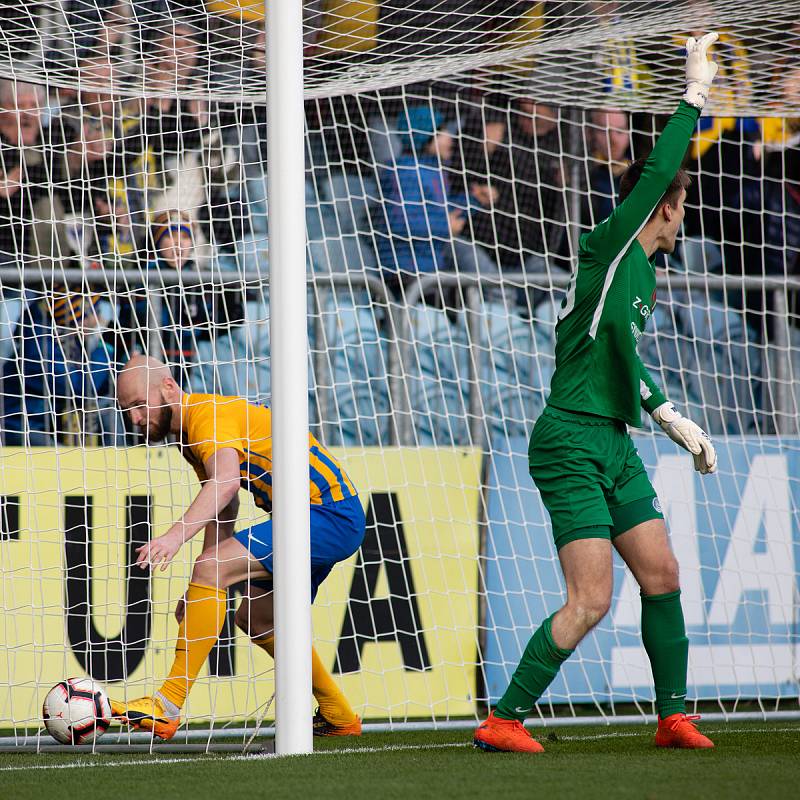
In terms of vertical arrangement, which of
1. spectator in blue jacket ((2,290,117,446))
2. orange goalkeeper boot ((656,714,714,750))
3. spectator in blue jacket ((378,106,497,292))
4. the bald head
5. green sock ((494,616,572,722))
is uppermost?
spectator in blue jacket ((378,106,497,292))

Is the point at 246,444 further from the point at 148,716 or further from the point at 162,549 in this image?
the point at 148,716

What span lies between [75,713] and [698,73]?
9.13 feet

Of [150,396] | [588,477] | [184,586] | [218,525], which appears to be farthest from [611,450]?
[184,586]

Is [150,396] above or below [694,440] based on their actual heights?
above

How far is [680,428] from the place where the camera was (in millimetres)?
3602

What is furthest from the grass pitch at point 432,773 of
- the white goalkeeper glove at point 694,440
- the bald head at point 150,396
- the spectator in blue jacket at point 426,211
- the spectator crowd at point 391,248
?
the spectator in blue jacket at point 426,211

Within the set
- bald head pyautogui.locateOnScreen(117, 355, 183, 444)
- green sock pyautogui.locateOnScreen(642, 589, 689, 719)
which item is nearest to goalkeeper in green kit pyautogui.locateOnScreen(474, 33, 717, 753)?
green sock pyautogui.locateOnScreen(642, 589, 689, 719)

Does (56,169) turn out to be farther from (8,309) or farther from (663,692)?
(663,692)

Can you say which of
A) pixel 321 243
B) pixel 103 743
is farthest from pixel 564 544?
pixel 321 243

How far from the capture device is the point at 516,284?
6016 mm

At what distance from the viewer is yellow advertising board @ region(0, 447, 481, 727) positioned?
4969mm

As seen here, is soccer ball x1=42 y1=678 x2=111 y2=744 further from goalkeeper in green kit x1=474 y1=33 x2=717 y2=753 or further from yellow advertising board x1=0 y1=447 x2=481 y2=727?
goalkeeper in green kit x1=474 y1=33 x2=717 y2=753

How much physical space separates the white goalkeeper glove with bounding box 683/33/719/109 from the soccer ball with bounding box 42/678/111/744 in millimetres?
2633

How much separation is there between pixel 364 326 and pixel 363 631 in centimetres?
156
